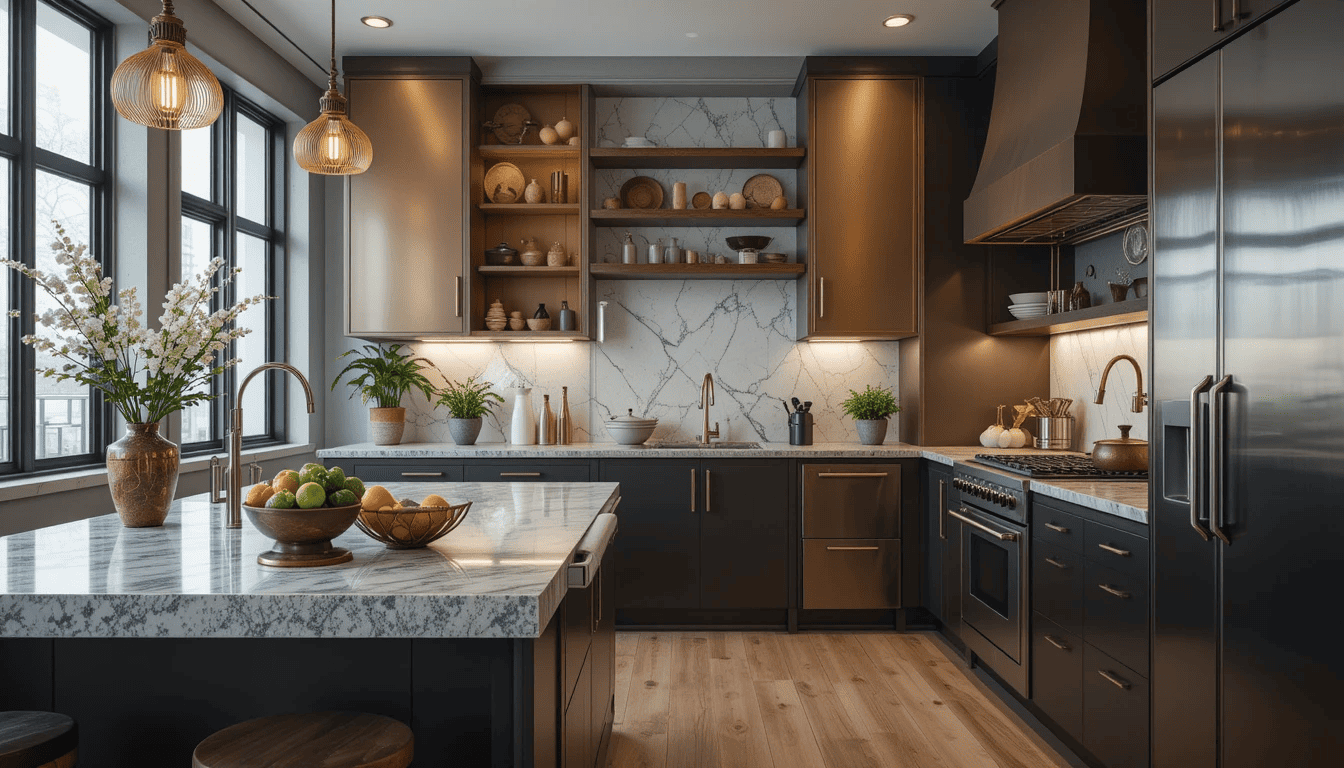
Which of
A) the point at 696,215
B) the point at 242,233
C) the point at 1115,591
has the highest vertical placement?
the point at 696,215

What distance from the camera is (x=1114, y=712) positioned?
239 centimetres

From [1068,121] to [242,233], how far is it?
153 inches

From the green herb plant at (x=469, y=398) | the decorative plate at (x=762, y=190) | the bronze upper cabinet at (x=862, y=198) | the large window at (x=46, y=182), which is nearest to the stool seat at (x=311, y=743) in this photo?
the large window at (x=46, y=182)

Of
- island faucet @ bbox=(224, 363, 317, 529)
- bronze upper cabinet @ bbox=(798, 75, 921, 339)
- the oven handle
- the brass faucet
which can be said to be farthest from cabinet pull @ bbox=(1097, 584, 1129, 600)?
island faucet @ bbox=(224, 363, 317, 529)

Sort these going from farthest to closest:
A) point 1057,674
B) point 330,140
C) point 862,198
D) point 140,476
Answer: point 862,198 → point 1057,674 → point 330,140 → point 140,476

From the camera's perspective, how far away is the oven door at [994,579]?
3.03 metres

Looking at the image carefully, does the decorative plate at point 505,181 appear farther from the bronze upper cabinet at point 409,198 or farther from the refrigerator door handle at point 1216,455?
the refrigerator door handle at point 1216,455

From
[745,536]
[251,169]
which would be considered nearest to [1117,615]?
[745,536]

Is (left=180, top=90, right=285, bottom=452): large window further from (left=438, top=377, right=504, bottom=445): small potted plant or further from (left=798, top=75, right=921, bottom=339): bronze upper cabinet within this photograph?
(left=798, top=75, right=921, bottom=339): bronze upper cabinet

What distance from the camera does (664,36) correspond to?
13.6 feet

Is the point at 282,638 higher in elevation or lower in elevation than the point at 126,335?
lower

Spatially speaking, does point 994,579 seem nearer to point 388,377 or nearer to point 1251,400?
point 1251,400

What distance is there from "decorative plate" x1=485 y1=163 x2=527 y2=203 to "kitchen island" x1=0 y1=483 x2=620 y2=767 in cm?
308

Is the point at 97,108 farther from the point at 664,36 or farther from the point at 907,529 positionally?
the point at 907,529
